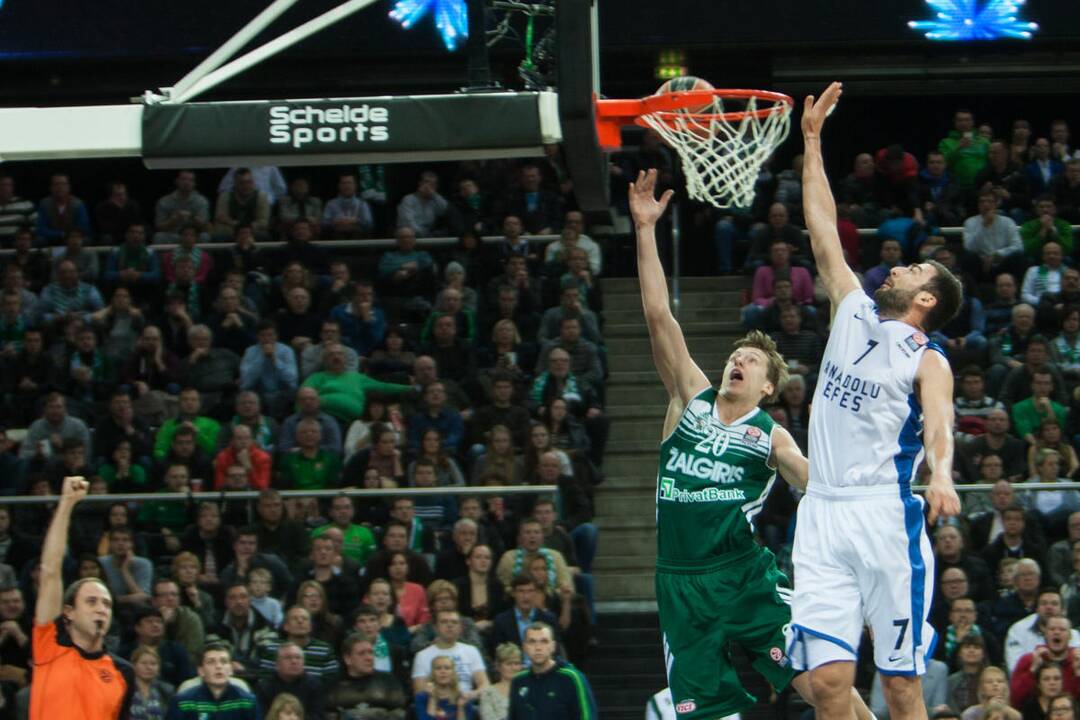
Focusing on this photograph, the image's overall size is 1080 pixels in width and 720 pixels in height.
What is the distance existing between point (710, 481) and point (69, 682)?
315 cm

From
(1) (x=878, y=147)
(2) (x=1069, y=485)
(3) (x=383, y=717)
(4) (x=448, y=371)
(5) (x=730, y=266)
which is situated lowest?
(3) (x=383, y=717)

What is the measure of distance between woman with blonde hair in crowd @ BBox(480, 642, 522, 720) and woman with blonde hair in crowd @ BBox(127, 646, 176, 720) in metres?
2.14

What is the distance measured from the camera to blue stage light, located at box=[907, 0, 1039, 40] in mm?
18859

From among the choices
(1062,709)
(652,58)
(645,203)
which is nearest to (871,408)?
(645,203)

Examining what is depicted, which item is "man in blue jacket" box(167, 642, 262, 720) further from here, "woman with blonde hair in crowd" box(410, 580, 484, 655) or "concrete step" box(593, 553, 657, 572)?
"concrete step" box(593, 553, 657, 572)

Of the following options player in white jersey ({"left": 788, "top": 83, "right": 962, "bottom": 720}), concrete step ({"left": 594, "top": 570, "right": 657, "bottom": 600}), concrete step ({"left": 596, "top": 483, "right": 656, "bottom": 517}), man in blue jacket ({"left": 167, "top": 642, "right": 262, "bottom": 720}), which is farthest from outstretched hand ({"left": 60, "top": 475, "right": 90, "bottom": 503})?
concrete step ({"left": 596, "top": 483, "right": 656, "bottom": 517})

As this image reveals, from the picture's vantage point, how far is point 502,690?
468 inches

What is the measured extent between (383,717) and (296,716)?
734 millimetres

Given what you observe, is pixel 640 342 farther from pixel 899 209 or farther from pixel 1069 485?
pixel 1069 485

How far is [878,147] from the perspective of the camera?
21047 mm

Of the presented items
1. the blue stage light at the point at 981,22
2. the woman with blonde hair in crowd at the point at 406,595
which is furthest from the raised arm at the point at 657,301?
the blue stage light at the point at 981,22

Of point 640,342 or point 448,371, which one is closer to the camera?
point 448,371

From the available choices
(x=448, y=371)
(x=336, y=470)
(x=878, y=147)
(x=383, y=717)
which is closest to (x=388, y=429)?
(x=336, y=470)

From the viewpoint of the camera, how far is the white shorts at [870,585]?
23.6 feet
